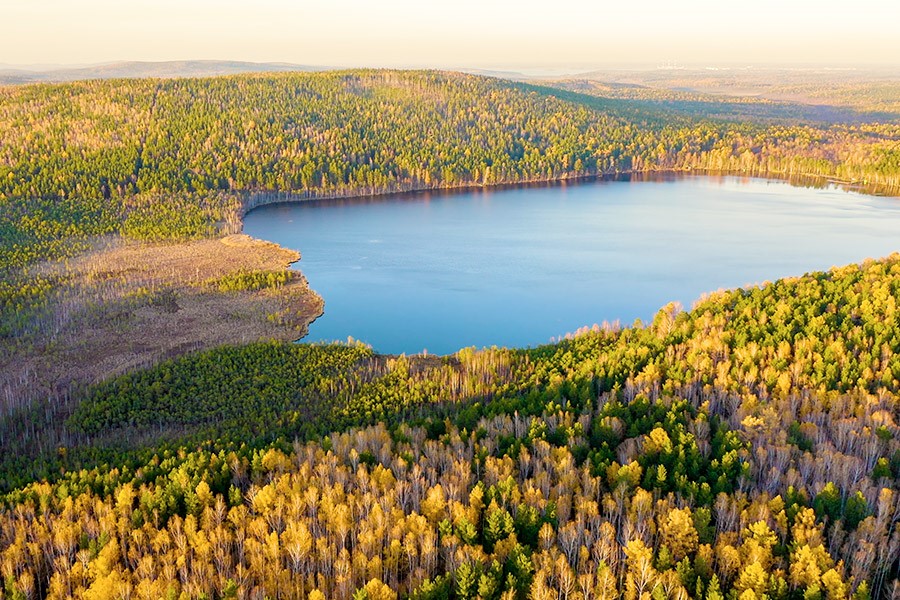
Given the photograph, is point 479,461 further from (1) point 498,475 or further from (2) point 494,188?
(2) point 494,188

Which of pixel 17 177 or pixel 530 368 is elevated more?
pixel 17 177

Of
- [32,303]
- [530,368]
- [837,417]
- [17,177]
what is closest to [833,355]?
[837,417]

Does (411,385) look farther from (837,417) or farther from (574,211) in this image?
(574,211)

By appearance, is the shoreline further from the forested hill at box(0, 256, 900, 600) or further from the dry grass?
the forested hill at box(0, 256, 900, 600)

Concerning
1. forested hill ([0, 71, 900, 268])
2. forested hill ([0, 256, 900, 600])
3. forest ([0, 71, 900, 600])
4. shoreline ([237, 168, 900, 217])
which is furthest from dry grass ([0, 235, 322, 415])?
shoreline ([237, 168, 900, 217])

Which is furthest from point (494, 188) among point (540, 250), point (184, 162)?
point (184, 162)
